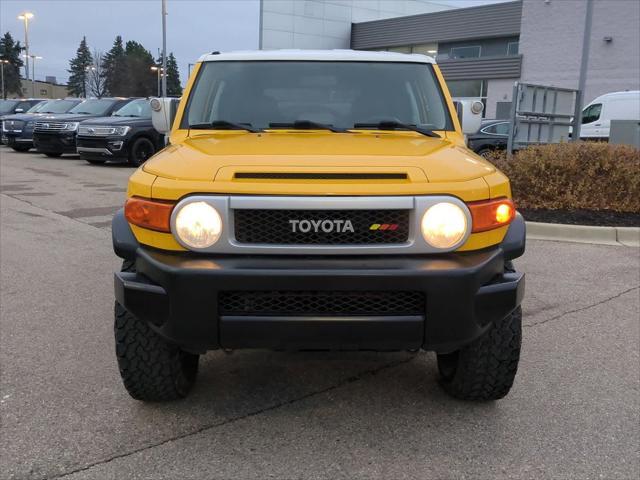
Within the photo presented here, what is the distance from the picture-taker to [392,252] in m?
2.58

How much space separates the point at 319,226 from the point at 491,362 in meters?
1.10

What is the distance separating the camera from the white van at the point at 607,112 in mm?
18453

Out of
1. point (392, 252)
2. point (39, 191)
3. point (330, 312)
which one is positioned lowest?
point (39, 191)

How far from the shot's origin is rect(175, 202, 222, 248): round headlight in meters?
2.56

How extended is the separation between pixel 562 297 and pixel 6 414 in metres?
4.18

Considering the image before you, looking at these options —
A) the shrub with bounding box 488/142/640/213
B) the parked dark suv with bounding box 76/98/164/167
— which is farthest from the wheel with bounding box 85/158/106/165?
the shrub with bounding box 488/142/640/213

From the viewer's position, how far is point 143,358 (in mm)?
2951

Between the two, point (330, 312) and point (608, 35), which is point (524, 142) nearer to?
point (330, 312)

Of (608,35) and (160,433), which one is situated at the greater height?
(608,35)

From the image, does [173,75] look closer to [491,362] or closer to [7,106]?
[7,106]

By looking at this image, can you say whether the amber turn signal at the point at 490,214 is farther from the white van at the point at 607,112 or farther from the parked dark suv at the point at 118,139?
the white van at the point at 607,112

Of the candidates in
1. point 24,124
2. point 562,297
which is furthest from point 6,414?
point 24,124

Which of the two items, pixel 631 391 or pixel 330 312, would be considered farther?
pixel 631 391

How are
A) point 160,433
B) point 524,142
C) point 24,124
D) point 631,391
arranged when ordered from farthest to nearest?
point 24,124 → point 524,142 → point 631,391 → point 160,433
